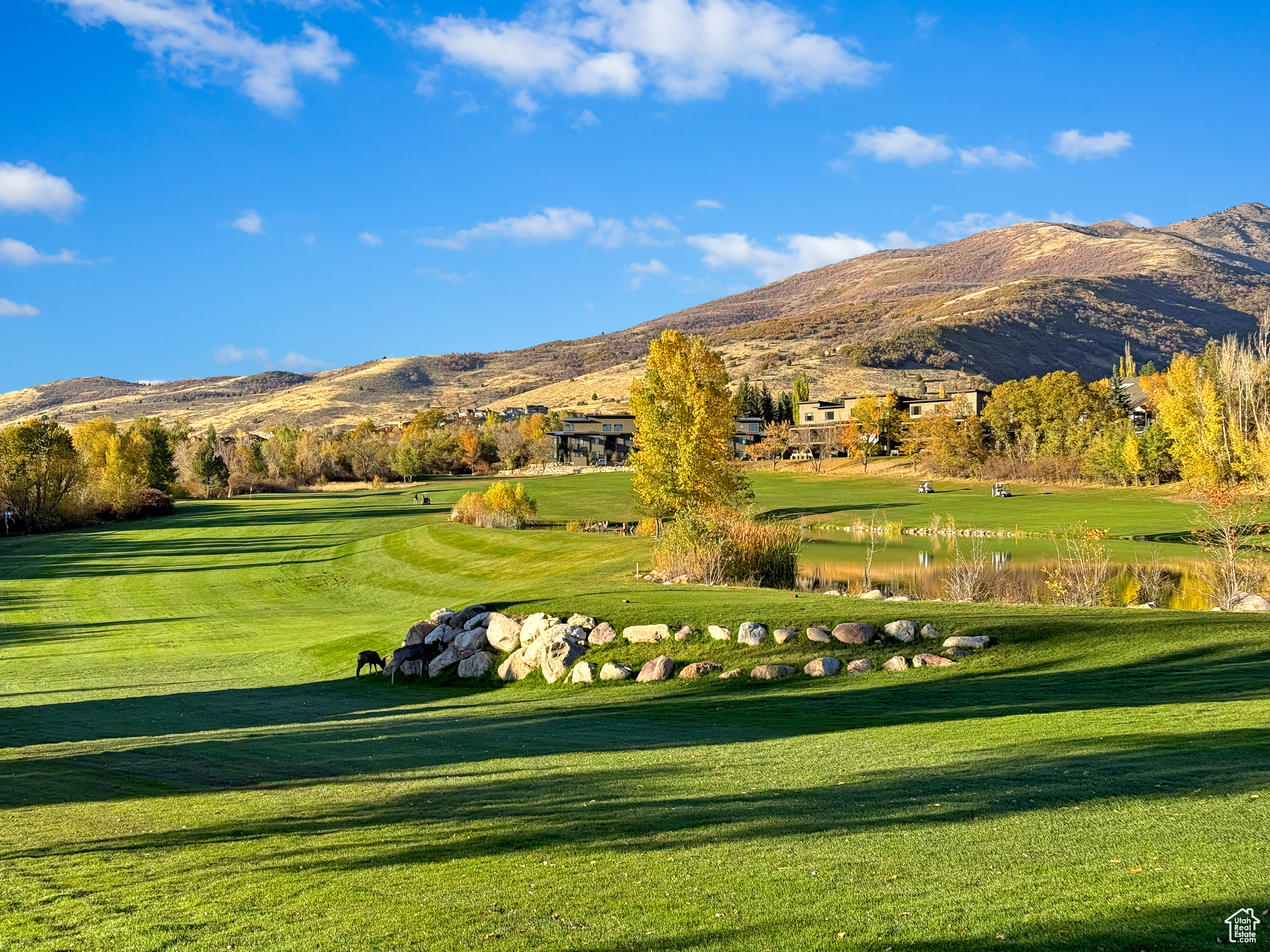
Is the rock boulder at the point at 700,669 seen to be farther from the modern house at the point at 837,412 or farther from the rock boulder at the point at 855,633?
the modern house at the point at 837,412

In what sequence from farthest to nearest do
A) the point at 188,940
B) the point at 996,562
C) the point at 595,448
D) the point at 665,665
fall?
1. the point at 595,448
2. the point at 996,562
3. the point at 665,665
4. the point at 188,940

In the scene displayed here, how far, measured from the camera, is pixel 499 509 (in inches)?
2517

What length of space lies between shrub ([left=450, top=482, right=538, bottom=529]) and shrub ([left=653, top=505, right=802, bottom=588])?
1115 inches

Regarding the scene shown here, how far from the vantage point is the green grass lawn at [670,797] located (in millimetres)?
6871

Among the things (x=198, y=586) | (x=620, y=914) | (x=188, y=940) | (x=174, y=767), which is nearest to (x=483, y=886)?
(x=620, y=914)

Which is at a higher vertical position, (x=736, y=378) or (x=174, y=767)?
(x=736, y=378)

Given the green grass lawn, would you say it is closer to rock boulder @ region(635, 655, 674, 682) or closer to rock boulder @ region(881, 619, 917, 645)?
rock boulder @ region(635, 655, 674, 682)

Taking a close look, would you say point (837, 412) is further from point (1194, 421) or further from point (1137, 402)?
point (1194, 421)

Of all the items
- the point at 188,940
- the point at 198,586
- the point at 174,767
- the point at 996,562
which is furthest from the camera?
the point at 198,586

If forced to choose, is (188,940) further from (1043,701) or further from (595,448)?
(595,448)

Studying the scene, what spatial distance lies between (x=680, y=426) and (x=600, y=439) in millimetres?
104953

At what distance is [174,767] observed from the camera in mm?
13055

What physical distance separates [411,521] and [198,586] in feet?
73.6

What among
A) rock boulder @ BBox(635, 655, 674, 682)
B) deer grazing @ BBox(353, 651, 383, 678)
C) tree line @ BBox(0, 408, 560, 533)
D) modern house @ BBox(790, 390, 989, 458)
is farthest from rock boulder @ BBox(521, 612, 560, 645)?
modern house @ BBox(790, 390, 989, 458)
